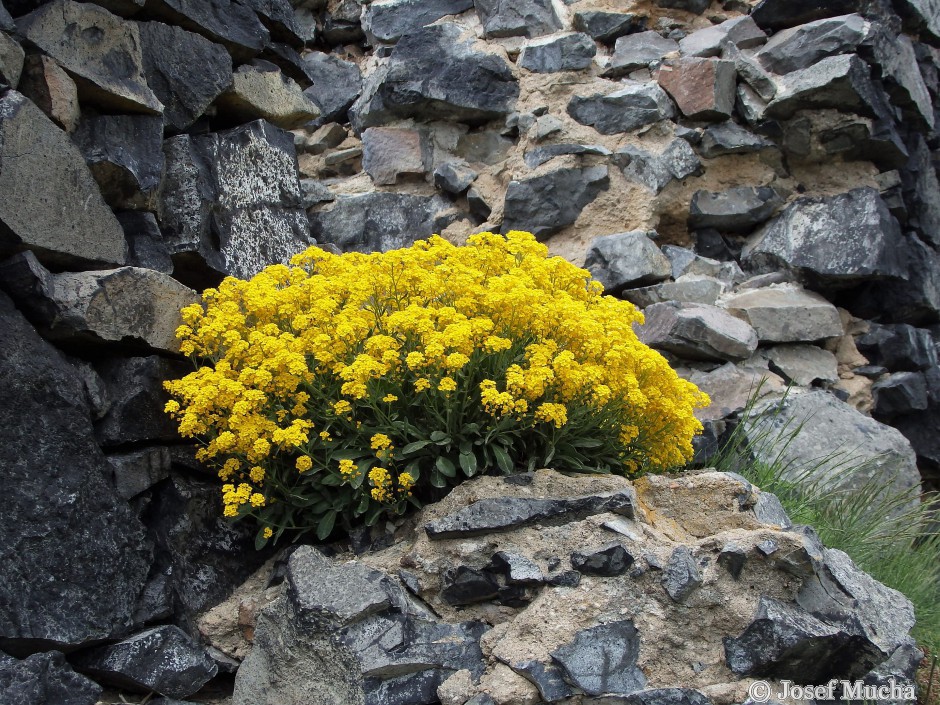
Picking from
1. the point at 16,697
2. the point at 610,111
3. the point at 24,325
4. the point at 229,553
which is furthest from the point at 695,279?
the point at 16,697

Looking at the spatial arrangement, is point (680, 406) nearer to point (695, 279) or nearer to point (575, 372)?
point (575, 372)

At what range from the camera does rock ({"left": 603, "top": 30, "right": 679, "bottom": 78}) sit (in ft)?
19.5

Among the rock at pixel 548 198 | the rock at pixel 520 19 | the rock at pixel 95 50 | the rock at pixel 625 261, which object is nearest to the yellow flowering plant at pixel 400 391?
the rock at pixel 95 50

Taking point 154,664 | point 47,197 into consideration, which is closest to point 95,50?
point 47,197

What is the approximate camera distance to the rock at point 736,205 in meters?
5.65

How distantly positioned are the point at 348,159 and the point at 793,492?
3500 mm

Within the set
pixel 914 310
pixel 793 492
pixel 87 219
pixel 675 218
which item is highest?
pixel 87 219

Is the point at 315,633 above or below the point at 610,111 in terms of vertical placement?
below

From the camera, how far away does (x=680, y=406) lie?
3.56 metres

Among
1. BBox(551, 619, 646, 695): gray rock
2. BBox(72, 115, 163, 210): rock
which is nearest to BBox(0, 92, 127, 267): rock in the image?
BBox(72, 115, 163, 210): rock

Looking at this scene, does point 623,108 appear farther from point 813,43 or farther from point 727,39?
point 813,43

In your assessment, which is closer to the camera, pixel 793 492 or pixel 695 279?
pixel 793 492

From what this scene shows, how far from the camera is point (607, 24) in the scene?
20.2 feet

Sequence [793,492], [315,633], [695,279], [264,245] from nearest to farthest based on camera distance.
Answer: [315,633] → [264,245] → [793,492] → [695,279]
